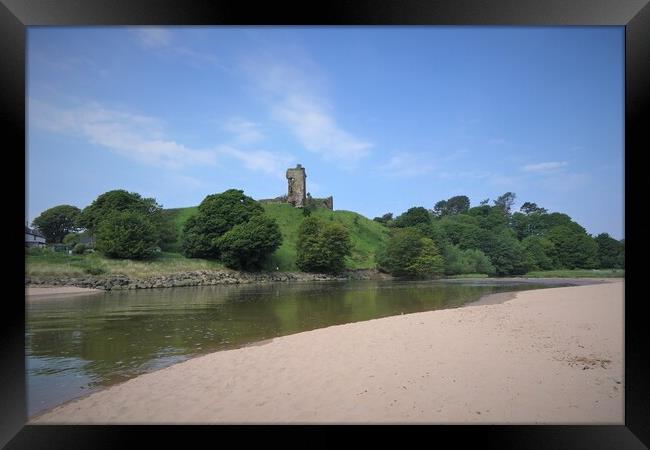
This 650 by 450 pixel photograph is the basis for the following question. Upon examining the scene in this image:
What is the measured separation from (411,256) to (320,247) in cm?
689

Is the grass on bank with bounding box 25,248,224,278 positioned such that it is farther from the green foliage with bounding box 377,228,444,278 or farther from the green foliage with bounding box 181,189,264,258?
the green foliage with bounding box 377,228,444,278

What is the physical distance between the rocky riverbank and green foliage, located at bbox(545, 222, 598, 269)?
43.4 ft

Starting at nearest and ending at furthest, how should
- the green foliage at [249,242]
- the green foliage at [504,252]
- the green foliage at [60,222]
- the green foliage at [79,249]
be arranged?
the green foliage at [60,222] < the green foliage at [79,249] < the green foliage at [504,252] < the green foliage at [249,242]

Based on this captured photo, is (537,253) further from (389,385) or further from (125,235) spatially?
(125,235)

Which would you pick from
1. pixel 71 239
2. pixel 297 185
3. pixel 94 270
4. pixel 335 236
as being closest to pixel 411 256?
pixel 335 236

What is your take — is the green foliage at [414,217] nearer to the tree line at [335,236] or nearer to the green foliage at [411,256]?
the tree line at [335,236]

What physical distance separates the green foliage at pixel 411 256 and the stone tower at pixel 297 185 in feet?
32.2

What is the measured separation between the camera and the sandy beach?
9.16ft

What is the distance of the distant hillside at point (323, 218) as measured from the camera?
85.6 ft

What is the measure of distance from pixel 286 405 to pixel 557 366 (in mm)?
2785

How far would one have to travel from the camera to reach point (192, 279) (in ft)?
69.8

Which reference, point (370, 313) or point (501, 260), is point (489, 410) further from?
point (501, 260)

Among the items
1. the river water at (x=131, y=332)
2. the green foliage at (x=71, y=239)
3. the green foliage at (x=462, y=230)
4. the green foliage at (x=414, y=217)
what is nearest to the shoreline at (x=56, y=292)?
the river water at (x=131, y=332)

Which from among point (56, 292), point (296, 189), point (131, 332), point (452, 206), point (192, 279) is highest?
point (296, 189)
